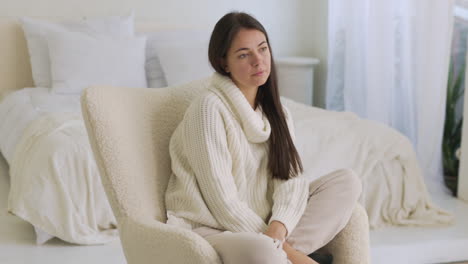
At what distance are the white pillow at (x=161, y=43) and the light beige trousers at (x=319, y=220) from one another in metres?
2.41

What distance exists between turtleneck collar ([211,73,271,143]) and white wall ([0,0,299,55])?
2832mm

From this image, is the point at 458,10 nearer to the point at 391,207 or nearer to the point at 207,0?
the point at 391,207

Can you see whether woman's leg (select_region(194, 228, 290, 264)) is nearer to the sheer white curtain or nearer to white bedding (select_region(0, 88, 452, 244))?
white bedding (select_region(0, 88, 452, 244))

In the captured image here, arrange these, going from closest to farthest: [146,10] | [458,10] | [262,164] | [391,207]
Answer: [262,164]
[391,207]
[458,10]
[146,10]

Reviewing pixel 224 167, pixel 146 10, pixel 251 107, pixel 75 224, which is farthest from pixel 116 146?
pixel 146 10

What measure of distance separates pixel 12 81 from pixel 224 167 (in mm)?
2966

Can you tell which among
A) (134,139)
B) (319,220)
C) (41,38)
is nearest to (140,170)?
(134,139)

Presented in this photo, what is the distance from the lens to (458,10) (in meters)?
→ 3.34

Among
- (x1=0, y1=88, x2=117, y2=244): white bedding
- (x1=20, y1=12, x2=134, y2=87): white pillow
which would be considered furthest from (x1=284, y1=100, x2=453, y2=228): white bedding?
(x1=20, y1=12, x2=134, y2=87): white pillow

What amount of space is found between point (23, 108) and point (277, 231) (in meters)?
2.29

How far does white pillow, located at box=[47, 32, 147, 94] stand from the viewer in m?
3.82

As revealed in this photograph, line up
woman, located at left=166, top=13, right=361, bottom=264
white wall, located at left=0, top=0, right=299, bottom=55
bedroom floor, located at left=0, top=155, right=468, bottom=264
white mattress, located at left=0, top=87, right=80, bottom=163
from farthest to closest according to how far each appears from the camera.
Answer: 1. white wall, located at left=0, top=0, right=299, bottom=55
2. white mattress, located at left=0, top=87, right=80, bottom=163
3. bedroom floor, located at left=0, top=155, right=468, bottom=264
4. woman, located at left=166, top=13, right=361, bottom=264

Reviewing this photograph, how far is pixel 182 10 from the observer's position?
4.54 m

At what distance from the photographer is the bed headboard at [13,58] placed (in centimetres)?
413
